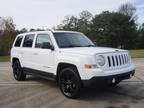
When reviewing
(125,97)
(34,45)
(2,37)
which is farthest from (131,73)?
(2,37)

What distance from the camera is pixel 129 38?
72.8 m

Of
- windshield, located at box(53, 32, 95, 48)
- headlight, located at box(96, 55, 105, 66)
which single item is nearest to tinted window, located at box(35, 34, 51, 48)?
windshield, located at box(53, 32, 95, 48)

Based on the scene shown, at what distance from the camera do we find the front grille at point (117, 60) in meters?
7.25

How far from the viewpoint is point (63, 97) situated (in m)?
7.77

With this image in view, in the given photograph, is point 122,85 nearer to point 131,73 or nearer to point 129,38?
point 131,73

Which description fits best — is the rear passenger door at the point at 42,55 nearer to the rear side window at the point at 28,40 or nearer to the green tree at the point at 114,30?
the rear side window at the point at 28,40

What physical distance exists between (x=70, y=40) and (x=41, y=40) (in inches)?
42.7

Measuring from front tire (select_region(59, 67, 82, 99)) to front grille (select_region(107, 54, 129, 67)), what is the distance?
0.98m

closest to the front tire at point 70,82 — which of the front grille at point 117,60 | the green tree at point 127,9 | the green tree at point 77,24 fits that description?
the front grille at point 117,60

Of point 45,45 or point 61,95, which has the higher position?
point 45,45

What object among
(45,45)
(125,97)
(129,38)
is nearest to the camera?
(125,97)

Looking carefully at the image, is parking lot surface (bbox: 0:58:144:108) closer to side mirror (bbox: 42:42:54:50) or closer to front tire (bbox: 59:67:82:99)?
front tire (bbox: 59:67:82:99)

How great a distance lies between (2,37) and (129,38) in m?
40.1

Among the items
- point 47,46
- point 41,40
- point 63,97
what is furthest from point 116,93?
point 41,40
